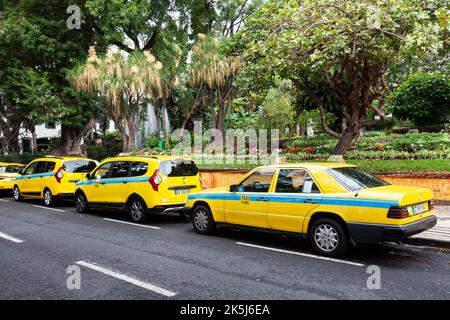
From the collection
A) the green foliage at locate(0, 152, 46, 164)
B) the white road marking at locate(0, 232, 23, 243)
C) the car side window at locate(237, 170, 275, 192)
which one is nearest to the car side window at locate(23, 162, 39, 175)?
the white road marking at locate(0, 232, 23, 243)

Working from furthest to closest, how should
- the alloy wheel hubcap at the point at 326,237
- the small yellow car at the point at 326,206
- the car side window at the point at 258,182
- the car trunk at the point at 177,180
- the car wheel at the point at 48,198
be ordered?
the car wheel at the point at 48,198 < the car trunk at the point at 177,180 < the car side window at the point at 258,182 < the alloy wheel hubcap at the point at 326,237 < the small yellow car at the point at 326,206

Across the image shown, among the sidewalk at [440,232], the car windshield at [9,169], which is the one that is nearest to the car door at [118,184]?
the sidewalk at [440,232]

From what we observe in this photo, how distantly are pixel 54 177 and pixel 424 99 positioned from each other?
1626 cm

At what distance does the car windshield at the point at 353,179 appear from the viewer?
21.2 ft

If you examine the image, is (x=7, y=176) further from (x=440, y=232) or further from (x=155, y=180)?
(x=440, y=232)

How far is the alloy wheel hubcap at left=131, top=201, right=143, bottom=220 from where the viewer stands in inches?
380

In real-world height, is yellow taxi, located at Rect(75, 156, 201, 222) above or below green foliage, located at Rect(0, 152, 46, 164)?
below

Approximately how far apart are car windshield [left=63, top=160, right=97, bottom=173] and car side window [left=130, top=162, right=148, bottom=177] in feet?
13.5

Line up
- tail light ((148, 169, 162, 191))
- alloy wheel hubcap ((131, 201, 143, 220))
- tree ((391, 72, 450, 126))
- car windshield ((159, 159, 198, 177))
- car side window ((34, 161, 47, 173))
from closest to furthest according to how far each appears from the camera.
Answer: tail light ((148, 169, 162, 191)), car windshield ((159, 159, 198, 177)), alloy wheel hubcap ((131, 201, 143, 220)), car side window ((34, 161, 47, 173)), tree ((391, 72, 450, 126))

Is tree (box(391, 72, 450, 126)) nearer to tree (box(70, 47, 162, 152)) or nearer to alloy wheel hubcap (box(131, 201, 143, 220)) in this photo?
tree (box(70, 47, 162, 152))

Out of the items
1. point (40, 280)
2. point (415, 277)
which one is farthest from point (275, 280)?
point (40, 280)

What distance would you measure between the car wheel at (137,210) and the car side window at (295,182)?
155 inches

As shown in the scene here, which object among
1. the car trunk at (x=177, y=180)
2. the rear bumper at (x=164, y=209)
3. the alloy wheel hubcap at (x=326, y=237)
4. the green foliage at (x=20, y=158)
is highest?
the green foliage at (x=20, y=158)

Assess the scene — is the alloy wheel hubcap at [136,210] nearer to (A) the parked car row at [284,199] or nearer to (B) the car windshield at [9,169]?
(A) the parked car row at [284,199]
